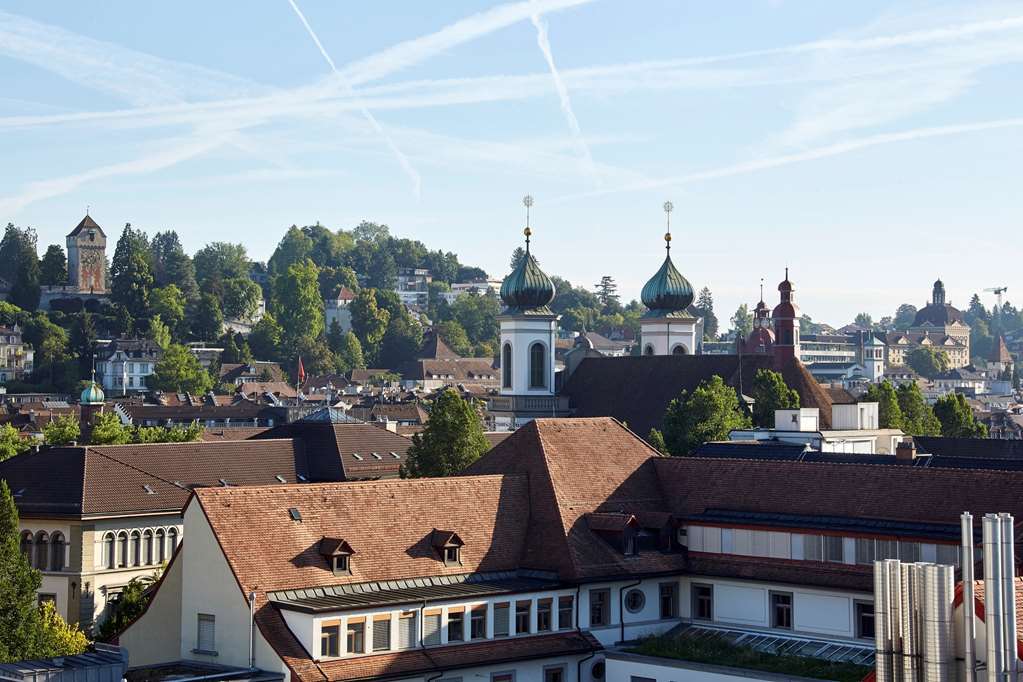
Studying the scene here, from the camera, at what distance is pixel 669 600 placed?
52031 millimetres

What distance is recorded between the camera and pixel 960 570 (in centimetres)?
4516

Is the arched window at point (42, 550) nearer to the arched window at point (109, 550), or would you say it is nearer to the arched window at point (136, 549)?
the arched window at point (109, 550)

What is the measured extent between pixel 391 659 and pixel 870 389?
207 ft

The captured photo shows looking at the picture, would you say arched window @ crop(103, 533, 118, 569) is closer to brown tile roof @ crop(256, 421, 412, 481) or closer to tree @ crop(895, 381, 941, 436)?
brown tile roof @ crop(256, 421, 412, 481)

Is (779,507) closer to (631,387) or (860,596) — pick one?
(860,596)

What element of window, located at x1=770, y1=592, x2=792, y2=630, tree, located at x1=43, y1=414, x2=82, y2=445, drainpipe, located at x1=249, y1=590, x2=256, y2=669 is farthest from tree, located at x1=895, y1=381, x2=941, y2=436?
drainpipe, located at x1=249, y1=590, x2=256, y2=669

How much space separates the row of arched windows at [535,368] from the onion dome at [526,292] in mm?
2239

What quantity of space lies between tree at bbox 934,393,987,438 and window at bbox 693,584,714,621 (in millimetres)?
60174

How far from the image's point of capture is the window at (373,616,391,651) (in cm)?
4466

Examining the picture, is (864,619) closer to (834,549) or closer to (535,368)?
(834,549)

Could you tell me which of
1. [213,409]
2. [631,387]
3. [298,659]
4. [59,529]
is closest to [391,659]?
[298,659]

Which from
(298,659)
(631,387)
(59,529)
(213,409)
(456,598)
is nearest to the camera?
(298,659)

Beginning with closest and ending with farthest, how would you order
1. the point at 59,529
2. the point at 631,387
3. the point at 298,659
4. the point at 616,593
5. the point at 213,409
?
the point at 298,659 < the point at 616,593 < the point at 59,529 < the point at 631,387 < the point at 213,409

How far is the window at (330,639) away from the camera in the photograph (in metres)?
43.5
